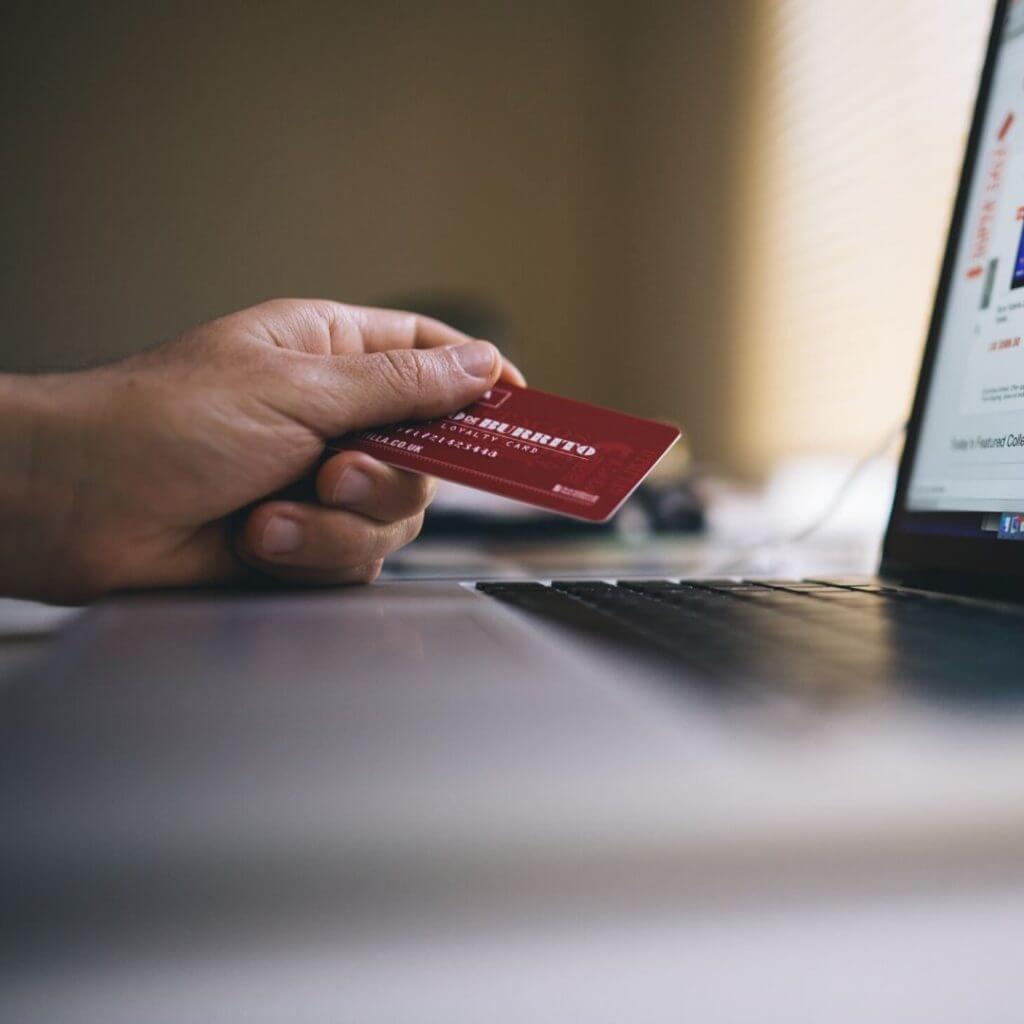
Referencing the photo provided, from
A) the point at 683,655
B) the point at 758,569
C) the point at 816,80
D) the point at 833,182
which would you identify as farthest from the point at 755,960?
the point at 816,80

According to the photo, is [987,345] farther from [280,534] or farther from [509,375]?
[280,534]

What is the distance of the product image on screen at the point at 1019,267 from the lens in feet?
1.77

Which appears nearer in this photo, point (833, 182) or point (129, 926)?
point (129, 926)

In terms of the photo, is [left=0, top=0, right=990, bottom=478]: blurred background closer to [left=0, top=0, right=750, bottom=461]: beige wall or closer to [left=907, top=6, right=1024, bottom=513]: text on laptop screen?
[left=0, top=0, right=750, bottom=461]: beige wall

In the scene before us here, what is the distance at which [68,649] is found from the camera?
0.31 metres

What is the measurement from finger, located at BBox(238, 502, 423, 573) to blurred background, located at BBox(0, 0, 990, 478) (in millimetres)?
2045

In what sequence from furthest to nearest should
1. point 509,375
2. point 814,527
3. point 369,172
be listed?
point 369,172 → point 814,527 → point 509,375

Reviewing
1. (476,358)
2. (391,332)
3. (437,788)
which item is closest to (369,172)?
(391,332)

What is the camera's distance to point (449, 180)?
360 cm

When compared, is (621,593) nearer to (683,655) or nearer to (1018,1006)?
(683,655)

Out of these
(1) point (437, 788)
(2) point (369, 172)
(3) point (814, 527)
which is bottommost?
(3) point (814, 527)

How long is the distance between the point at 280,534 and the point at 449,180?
3.29 metres

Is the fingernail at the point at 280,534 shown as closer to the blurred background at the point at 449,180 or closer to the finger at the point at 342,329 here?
the finger at the point at 342,329

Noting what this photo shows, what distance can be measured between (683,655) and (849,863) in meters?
0.13
